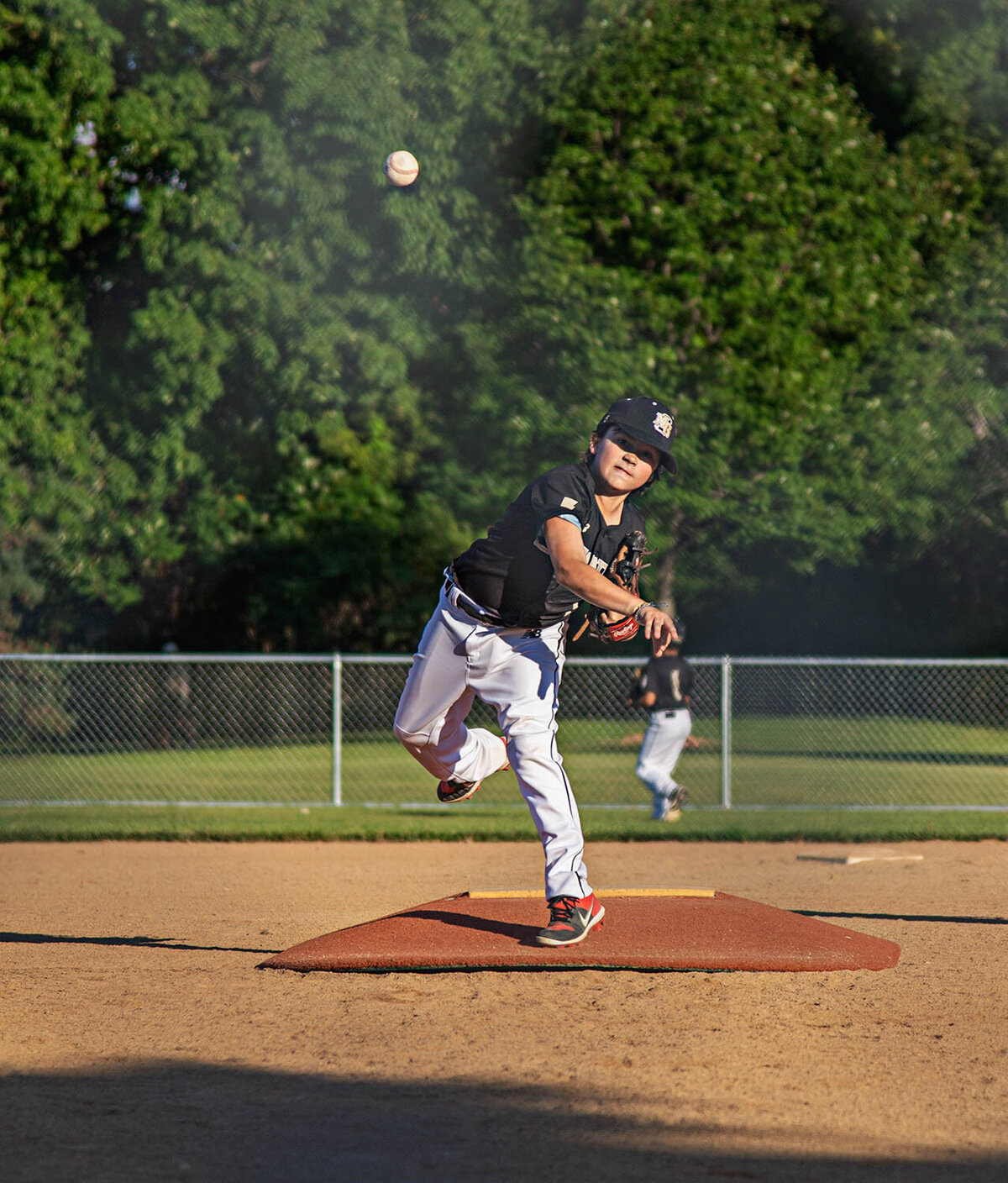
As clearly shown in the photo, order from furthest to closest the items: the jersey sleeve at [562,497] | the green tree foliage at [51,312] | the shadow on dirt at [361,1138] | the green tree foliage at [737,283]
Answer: the green tree foliage at [737,283], the green tree foliage at [51,312], the jersey sleeve at [562,497], the shadow on dirt at [361,1138]

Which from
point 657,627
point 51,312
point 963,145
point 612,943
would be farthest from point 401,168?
point 963,145

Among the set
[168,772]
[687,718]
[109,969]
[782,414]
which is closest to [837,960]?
[109,969]

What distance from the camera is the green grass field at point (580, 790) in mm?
12367

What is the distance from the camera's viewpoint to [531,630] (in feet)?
19.1

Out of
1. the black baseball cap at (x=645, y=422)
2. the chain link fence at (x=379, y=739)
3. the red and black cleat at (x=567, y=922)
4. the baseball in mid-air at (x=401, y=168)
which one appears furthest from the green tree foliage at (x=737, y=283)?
the red and black cleat at (x=567, y=922)

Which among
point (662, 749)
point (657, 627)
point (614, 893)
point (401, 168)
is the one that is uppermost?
point (401, 168)

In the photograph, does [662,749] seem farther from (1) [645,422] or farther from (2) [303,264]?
(2) [303,264]

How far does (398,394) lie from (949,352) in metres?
9.63

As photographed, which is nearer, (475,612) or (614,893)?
(475,612)

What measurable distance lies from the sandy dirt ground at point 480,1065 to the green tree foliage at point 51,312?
14695 mm

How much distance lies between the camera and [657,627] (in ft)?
16.8

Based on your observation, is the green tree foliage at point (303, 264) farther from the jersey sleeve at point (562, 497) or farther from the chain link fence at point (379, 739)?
the jersey sleeve at point (562, 497)

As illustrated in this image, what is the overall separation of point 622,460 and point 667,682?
6752mm

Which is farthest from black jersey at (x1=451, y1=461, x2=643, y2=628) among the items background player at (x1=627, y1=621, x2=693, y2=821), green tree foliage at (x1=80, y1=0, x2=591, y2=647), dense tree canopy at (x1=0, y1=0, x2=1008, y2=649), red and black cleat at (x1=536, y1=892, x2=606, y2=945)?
green tree foliage at (x1=80, y1=0, x2=591, y2=647)
